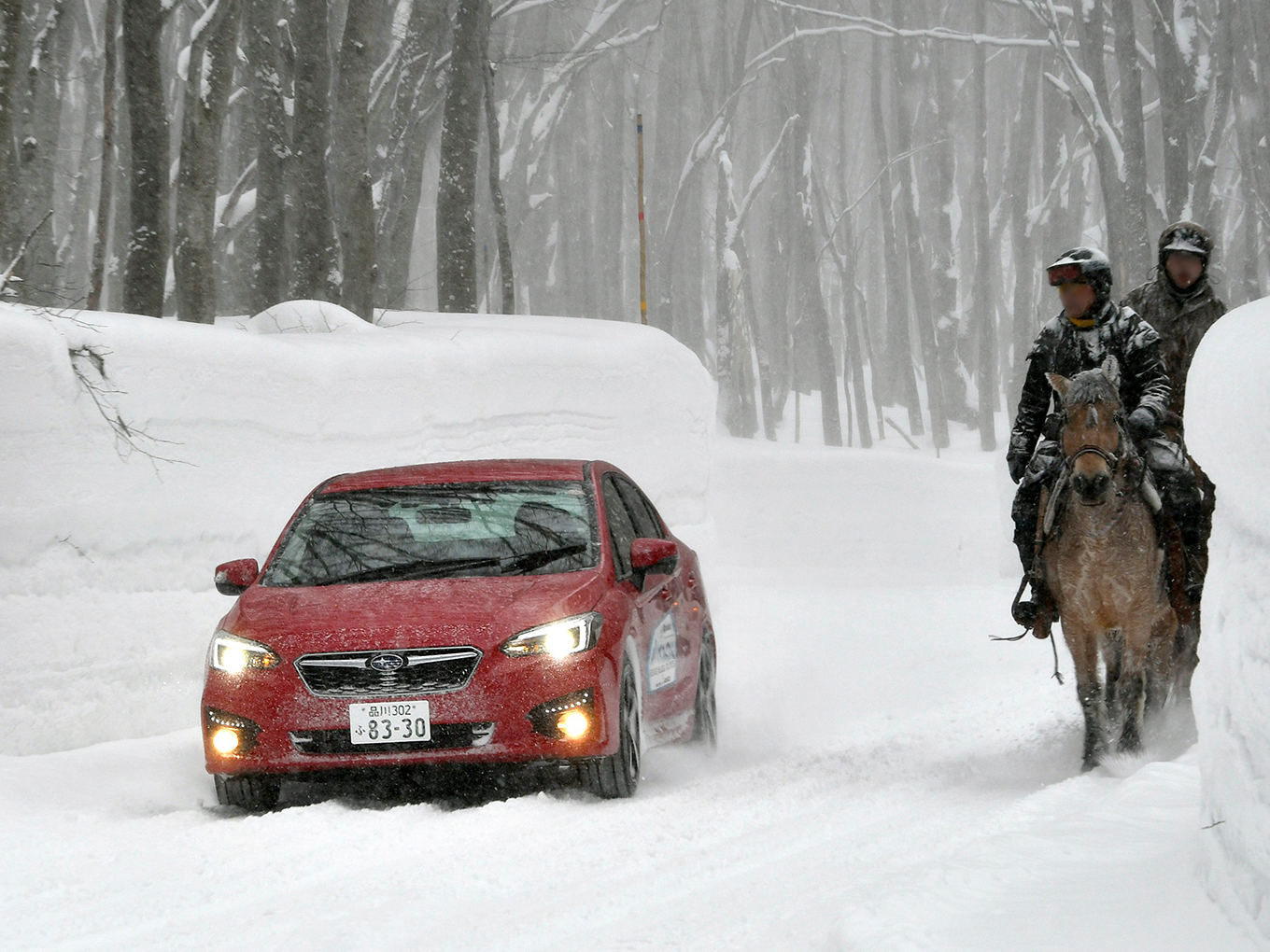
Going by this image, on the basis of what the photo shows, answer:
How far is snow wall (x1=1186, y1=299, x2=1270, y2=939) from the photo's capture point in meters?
3.56

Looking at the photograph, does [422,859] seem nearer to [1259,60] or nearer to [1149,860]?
[1149,860]

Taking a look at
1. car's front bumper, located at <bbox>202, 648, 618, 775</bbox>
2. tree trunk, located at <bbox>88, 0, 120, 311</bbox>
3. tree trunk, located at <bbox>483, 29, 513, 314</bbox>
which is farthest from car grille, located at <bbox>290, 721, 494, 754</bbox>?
tree trunk, located at <bbox>483, 29, 513, 314</bbox>

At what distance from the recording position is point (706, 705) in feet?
29.3

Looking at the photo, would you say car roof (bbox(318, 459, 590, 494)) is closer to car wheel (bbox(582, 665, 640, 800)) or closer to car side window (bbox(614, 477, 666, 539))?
car side window (bbox(614, 477, 666, 539))

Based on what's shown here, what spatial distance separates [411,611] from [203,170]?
9.98 m

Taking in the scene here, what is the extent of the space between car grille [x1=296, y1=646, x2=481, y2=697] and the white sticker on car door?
1.18 m

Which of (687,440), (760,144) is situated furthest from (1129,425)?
(760,144)

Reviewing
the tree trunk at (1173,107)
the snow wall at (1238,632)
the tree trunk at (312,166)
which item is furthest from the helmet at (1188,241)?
the tree trunk at (1173,107)

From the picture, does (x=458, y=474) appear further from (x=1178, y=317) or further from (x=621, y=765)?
(x=1178, y=317)

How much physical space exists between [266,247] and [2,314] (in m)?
9.95

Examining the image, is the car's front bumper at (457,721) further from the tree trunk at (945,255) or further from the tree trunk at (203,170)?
the tree trunk at (945,255)

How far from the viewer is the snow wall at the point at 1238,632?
356 cm

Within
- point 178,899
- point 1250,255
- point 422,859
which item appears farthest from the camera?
point 1250,255

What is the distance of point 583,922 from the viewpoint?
15.3 ft
